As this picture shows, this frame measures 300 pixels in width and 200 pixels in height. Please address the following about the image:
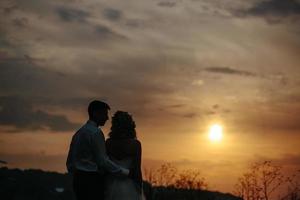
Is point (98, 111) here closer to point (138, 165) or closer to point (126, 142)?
point (126, 142)

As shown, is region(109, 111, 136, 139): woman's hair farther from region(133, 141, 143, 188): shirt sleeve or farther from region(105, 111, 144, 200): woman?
region(133, 141, 143, 188): shirt sleeve

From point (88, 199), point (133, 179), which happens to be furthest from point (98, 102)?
point (133, 179)

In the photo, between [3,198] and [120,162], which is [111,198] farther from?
[3,198]

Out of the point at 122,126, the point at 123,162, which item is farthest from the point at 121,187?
the point at 122,126

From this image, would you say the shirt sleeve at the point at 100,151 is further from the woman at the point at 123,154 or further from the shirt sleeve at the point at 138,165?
the shirt sleeve at the point at 138,165

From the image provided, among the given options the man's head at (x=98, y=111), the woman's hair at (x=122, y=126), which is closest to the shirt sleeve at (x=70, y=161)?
the man's head at (x=98, y=111)

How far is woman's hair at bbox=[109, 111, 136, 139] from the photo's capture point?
1084 centimetres

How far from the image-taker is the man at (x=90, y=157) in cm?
961

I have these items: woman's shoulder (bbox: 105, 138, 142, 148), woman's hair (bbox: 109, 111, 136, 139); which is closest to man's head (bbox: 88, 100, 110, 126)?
woman's hair (bbox: 109, 111, 136, 139)

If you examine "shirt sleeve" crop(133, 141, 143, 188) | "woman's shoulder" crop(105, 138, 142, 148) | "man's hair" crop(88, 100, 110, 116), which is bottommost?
"shirt sleeve" crop(133, 141, 143, 188)

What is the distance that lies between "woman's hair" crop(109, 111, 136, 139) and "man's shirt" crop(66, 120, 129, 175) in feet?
3.79

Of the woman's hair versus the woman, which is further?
the woman

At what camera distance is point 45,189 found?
151 ft

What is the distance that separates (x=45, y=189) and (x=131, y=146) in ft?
118
